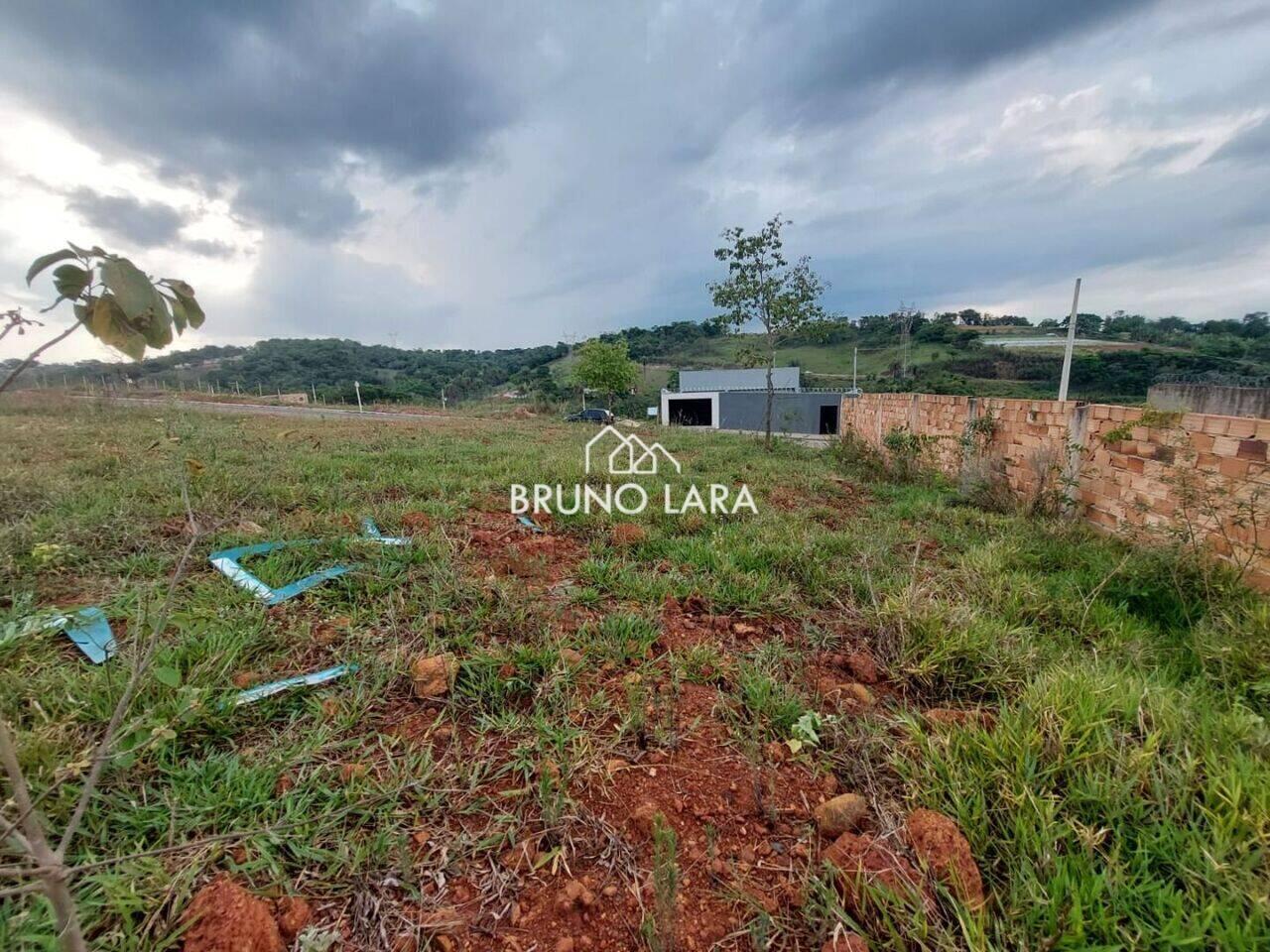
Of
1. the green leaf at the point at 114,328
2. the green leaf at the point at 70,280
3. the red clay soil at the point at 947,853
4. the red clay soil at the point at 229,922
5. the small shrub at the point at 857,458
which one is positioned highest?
the green leaf at the point at 70,280

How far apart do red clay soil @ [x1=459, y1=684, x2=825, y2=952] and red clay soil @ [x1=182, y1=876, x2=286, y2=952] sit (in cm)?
43

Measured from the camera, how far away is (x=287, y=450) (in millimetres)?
5598

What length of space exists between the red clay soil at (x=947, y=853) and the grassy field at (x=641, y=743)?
0.04m

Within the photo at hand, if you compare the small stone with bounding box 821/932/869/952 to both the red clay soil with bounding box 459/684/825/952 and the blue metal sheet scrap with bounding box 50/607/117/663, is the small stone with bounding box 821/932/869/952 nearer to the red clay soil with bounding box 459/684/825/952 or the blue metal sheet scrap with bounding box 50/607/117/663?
the red clay soil with bounding box 459/684/825/952

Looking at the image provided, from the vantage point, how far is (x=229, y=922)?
959 mm

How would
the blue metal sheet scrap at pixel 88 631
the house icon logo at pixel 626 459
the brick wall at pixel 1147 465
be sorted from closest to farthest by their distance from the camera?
the blue metal sheet scrap at pixel 88 631 → the brick wall at pixel 1147 465 → the house icon logo at pixel 626 459

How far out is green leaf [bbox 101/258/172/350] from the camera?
0.68m

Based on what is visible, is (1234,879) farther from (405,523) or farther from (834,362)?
(834,362)

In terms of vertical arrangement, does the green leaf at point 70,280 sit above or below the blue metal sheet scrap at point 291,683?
above

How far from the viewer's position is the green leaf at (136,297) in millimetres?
680

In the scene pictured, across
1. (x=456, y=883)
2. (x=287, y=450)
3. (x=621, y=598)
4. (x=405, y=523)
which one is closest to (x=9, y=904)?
(x=456, y=883)

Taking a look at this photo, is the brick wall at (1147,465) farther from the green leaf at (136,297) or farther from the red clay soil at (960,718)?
the green leaf at (136,297)

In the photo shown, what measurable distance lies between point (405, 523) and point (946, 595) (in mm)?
3280

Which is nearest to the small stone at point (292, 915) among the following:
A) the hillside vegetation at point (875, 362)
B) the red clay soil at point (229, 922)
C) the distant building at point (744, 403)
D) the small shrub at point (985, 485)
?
the red clay soil at point (229, 922)
